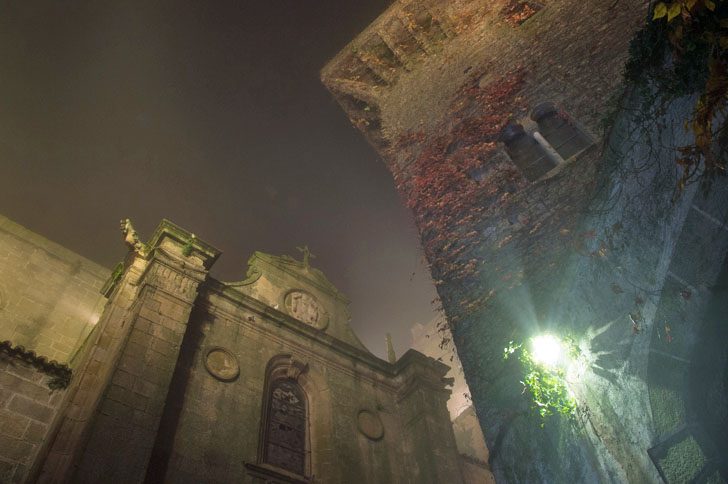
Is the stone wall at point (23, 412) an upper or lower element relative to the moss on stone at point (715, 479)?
upper

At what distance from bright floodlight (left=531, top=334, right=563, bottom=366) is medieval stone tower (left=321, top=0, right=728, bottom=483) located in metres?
0.09

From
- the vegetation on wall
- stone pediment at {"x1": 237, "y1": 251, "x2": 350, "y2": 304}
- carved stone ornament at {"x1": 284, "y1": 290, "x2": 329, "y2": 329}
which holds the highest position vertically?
stone pediment at {"x1": 237, "y1": 251, "x2": 350, "y2": 304}

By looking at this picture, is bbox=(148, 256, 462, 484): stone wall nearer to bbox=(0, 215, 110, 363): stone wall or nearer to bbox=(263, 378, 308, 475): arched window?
bbox=(263, 378, 308, 475): arched window

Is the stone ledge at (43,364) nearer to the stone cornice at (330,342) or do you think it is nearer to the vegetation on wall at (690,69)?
the stone cornice at (330,342)

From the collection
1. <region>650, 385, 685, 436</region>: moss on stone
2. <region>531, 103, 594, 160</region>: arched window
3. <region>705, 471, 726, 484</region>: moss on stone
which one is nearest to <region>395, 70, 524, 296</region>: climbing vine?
<region>531, 103, 594, 160</region>: arched window

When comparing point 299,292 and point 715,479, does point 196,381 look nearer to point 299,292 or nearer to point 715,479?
point 299,292

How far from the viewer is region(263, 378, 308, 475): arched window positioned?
8875mm

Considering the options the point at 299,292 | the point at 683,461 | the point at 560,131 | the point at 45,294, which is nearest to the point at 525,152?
the point at 560,131

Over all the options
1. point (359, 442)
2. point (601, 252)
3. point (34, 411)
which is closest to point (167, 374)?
point (34, 411)

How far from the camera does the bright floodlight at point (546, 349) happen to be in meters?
4.26

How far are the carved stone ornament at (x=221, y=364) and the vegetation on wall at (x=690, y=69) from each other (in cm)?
853

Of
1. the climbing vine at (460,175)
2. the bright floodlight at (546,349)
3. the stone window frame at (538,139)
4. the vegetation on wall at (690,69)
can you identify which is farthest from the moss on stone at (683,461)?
the stone window frame at (538,139)

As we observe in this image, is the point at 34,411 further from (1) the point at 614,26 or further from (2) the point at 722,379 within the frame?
(1) the point at 614,26

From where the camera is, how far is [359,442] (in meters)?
10.1
